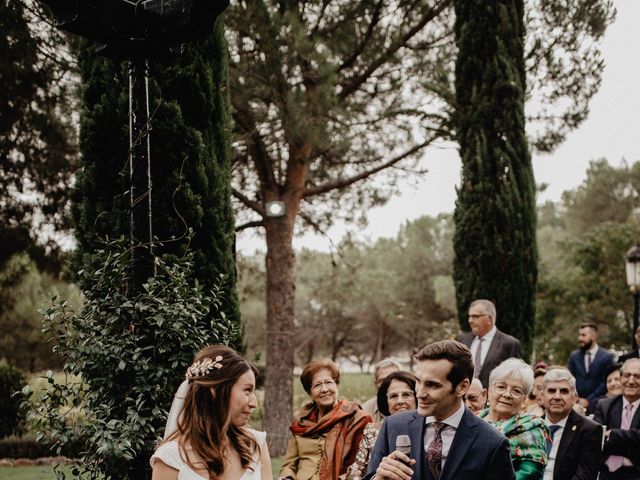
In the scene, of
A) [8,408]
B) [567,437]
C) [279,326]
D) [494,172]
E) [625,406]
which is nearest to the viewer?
[567,437]

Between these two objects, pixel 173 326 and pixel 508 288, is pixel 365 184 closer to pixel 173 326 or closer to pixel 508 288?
pixel 508 288

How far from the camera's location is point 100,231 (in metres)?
5.32

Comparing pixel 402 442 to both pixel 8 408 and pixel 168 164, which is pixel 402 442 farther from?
pixel 8 408

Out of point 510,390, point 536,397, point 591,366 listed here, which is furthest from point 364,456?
point 591,366

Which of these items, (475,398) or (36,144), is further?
(36,144)

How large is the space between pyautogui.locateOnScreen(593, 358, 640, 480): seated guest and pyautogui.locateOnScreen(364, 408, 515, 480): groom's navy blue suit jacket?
3.47 m

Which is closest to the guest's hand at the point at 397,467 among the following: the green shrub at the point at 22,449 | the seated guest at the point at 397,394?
the seated guest at the point at 397,394

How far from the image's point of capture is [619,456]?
5641mm

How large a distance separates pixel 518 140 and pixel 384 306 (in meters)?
21.0

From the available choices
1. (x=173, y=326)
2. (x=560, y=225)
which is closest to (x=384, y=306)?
(x=560, y=225)

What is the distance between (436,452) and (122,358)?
156 centimetres

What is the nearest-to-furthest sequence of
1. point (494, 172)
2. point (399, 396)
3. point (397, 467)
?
point (397, 467) → point (399, 396) → point (494, 172)

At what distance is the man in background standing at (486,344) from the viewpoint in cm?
652

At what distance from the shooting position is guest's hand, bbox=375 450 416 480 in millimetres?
2486
